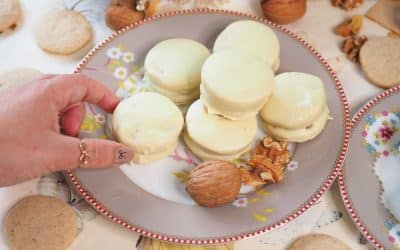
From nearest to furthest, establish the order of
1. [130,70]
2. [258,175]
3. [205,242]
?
[205,242]
[258,175]
[130,70]

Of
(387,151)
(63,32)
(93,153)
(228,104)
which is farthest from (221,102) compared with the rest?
(63,32)

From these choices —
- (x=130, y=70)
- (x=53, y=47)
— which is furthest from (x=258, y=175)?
(x=53, y=47)

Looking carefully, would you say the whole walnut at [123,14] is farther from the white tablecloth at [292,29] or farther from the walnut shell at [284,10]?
the walnut shell at [284,10]

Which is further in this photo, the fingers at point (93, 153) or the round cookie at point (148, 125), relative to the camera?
the round cookie at point (148, 125)

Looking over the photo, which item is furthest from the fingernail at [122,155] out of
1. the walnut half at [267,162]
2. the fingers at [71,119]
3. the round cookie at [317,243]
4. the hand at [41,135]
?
the round cookie at [317,243]

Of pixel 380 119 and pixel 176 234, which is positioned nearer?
pixel 176 234

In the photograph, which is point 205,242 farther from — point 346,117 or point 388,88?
point 388,88

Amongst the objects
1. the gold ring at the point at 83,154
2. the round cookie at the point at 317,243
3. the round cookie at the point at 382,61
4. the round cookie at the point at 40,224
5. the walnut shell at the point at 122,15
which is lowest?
the round cookie at the point at 317,243

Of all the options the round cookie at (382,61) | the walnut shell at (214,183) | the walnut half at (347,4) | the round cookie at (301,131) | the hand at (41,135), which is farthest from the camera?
the walnut half at (347,4)
